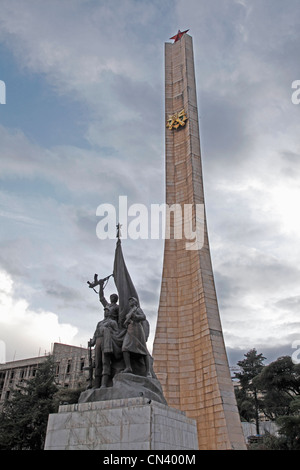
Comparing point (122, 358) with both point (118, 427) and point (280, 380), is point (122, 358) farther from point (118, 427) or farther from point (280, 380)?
point (280, 380)

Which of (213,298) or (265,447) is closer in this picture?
(213,298)

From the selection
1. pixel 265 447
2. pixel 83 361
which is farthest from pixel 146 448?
pixel 83 361

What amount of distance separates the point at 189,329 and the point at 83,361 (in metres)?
22.9

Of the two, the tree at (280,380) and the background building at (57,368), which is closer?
the tree at (280,380)

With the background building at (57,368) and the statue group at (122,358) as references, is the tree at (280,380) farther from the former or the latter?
the background building at (57,368)

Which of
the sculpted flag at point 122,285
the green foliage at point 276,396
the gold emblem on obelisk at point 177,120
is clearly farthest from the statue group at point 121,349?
the gold emblem on obelisk at point 177,120

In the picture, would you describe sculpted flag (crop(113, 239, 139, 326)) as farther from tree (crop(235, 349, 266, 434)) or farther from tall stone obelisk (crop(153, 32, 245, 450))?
tree (crop(235, 349, 266, 434))

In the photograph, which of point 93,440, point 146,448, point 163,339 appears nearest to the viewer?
point 146,448

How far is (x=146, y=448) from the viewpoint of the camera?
16.1 ft

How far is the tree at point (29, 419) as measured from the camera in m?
17.4

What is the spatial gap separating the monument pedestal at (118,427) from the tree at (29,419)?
1361 cm

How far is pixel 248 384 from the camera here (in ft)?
97.5

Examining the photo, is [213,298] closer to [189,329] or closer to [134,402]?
[189,329]

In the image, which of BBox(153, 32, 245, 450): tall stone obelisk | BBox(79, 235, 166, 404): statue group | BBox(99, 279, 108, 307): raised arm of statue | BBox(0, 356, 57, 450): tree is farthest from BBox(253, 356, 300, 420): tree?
BBox(79, 235, 166, 404): statue group
